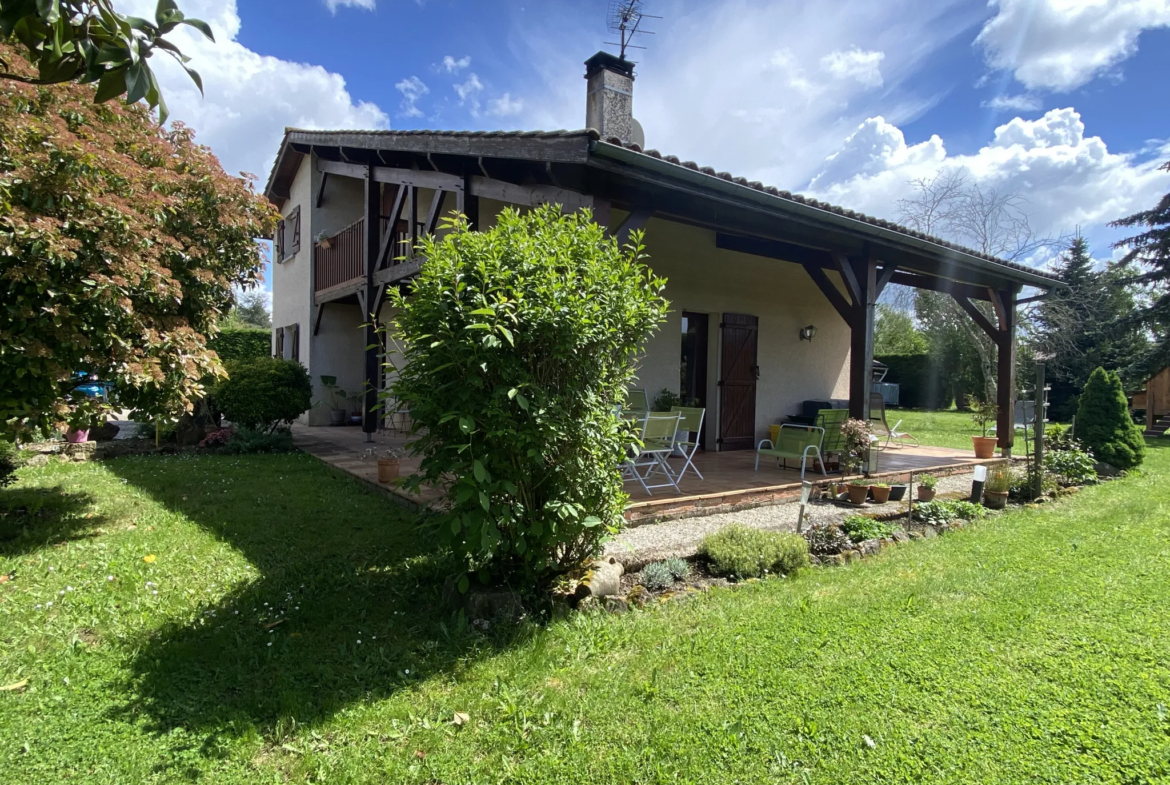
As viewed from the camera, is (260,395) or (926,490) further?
(260,395)

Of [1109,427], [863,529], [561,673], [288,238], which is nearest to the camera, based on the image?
[561,673]

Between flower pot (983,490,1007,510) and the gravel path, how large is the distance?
1.05 ft

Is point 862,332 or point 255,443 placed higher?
point 862,332

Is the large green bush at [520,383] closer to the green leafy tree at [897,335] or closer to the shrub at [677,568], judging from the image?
the shrub at [677,568]

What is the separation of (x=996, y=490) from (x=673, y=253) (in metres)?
4.65

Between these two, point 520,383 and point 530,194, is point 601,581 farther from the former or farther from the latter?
point 530,194

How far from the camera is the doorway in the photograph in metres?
8.55

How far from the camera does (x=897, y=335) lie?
2788 cm

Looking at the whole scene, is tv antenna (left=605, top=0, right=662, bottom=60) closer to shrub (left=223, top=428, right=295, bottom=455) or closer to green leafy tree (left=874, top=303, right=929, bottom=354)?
shrub (left=223, top=428, right=295, bottom=455)

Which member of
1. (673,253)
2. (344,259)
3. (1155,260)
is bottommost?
(673,253)

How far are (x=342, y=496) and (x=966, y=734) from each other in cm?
492

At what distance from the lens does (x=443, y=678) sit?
2.35 meters

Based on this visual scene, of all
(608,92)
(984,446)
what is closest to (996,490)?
(984,446)

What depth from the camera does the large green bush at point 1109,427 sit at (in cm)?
769
